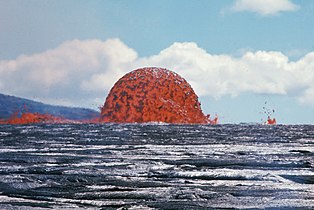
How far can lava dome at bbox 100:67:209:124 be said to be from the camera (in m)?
10.8

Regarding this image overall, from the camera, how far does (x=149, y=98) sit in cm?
1088

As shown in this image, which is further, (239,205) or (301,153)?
(301,153)

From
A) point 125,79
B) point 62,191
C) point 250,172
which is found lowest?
point 62,191

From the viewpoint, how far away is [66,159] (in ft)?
13.6

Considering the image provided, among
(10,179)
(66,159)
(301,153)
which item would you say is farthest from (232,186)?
(301,153)

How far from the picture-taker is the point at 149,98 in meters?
10.9

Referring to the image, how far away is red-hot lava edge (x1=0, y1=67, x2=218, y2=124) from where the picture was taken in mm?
10836

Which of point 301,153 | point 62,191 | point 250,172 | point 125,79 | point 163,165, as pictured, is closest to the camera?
point 62,191

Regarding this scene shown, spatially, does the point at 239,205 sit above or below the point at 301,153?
below

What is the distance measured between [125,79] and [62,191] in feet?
27.3

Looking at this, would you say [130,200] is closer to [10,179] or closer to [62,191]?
[62,191]

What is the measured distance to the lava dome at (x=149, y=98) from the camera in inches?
427

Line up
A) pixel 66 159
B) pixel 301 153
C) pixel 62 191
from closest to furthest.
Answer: pixel 62 191 → pixel 66 159 → pixel 301 153

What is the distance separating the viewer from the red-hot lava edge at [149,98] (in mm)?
10836
